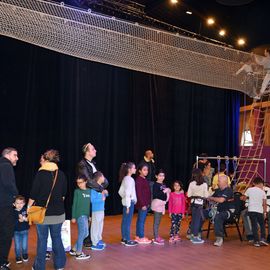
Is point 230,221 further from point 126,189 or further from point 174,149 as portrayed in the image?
point 174,149

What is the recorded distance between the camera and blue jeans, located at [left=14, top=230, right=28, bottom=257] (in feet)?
16.4

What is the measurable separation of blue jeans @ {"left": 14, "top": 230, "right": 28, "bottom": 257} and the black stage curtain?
3.04 metres

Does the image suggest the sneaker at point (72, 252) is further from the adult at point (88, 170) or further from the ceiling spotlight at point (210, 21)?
the ceiling spotlight at point (210, 21)

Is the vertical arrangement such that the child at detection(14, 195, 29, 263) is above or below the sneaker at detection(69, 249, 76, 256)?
above

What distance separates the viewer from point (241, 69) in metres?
5.32

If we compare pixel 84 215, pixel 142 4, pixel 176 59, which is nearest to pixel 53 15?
pixel 176 59

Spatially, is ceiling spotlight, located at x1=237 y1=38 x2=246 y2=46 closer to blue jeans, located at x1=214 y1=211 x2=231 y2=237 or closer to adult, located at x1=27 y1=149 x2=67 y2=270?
blue jeans, located at x1=214 y1=211 x2=231 y2=237

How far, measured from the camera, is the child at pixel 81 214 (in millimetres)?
5188

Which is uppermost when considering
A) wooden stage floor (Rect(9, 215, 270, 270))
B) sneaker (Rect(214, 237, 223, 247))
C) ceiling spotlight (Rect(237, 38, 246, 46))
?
ceiling spotlight (Rect(237, 38, 246, 46))

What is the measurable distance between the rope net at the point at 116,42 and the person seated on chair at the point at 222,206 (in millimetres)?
1899

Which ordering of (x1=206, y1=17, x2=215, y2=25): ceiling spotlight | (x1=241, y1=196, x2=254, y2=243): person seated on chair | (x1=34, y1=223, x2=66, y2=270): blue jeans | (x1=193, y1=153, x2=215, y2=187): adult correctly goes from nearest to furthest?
(x1=34, y1=223, x2=66, y2=270): blue jeans → (x1=241, y1=196, x2=254, y2=243): person seated on chair → (x1=193, y1=153, x2=215, y2=187): adult → (x1=206, y1=17, x2=215, y2=25): ceiling spotlight

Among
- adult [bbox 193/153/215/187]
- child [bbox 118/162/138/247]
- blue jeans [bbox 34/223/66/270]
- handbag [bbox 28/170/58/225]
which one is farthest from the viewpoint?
adult [bbox 193/153/215/187]

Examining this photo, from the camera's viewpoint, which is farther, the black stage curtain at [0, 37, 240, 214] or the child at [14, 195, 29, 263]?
the black stage curtain at [0, 37, 240, 214]

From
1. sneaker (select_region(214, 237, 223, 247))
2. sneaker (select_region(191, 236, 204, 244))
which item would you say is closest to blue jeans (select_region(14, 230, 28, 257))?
sneaker (select_region(191, 236, 204, 244))
